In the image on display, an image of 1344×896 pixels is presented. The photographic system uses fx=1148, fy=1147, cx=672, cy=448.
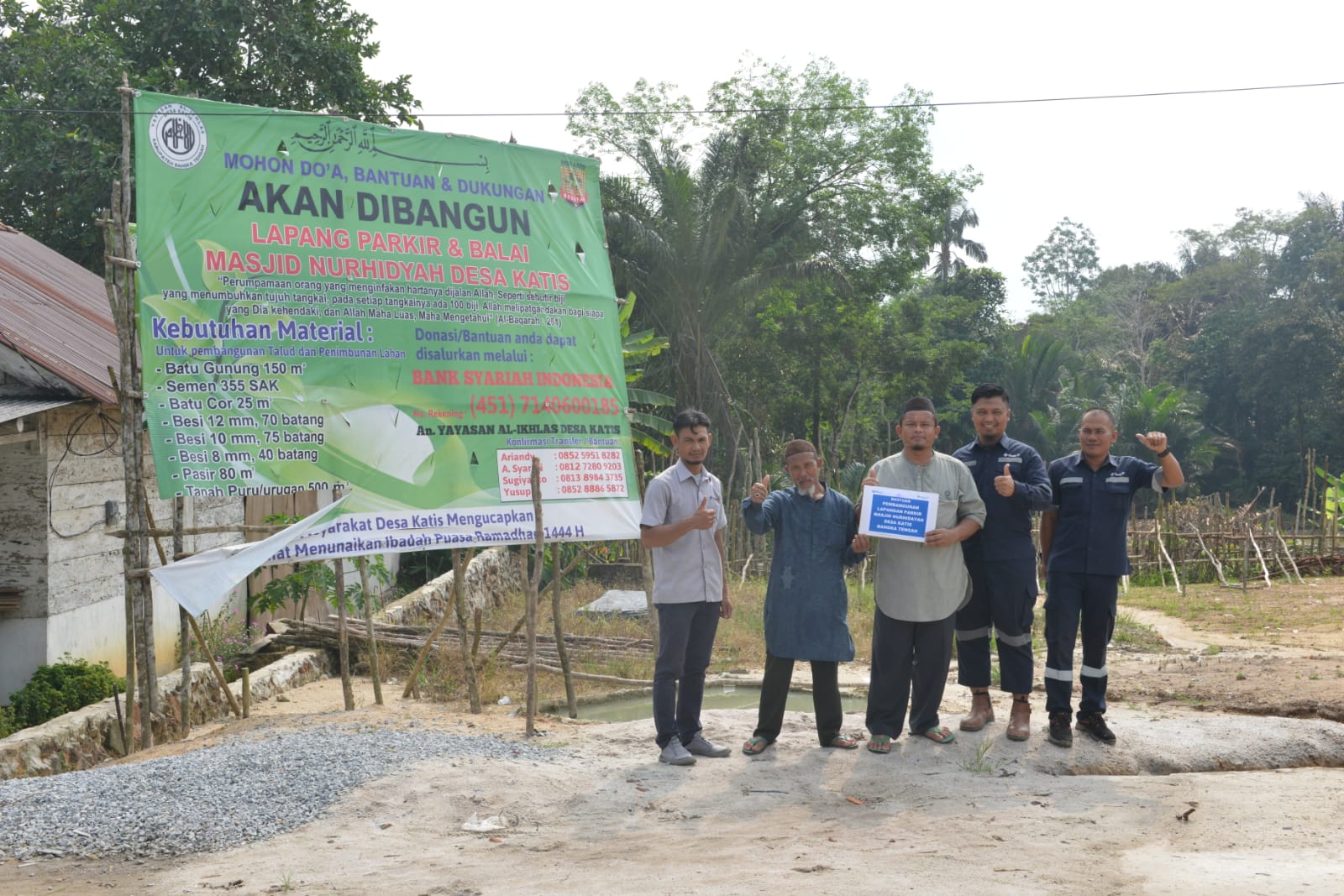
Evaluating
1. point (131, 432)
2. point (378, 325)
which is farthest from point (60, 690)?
point (378, 325)

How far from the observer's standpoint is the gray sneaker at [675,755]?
5.47 metres

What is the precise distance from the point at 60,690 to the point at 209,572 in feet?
9.14

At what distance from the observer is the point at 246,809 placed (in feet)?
15.5

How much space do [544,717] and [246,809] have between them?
96.6 inches

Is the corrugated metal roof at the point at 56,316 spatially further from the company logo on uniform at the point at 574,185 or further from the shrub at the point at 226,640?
the company logo on uniform at the point at 574,185

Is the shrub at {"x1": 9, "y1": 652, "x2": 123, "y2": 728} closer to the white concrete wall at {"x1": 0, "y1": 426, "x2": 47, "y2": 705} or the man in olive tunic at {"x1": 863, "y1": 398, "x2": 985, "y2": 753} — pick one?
the white concrete wall at {"x1": 0, "y1": 426, "x2": 47, "y2": 705}

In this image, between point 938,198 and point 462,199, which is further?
point 938,198

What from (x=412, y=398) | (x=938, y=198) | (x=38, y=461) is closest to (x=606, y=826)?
(x=412, y=398)

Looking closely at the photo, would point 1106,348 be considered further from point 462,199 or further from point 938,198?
point 462,199

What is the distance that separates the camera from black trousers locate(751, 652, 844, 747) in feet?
18.5

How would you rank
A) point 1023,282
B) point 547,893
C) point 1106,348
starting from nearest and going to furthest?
1. point 547,893
2. point 1106,348
3. point 1023,282

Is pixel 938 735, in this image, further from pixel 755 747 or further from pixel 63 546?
pixel 63 546

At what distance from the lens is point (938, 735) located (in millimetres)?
5699

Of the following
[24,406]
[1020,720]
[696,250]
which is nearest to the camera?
[1020,720]
